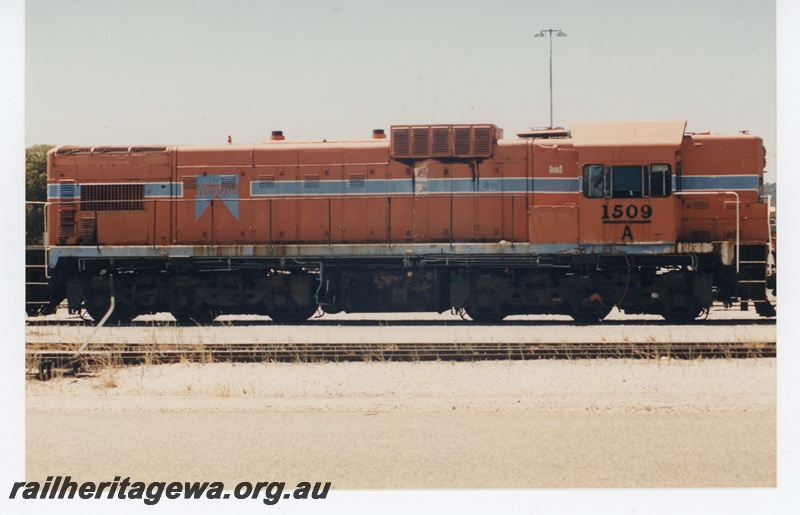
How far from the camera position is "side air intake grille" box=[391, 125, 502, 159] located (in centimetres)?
1431

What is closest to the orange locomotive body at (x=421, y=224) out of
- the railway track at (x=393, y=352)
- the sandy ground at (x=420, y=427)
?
the railway track at (x=393, y=352)

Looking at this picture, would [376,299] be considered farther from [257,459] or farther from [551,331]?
[257,459]

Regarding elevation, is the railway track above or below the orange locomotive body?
below

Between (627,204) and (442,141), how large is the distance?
10.5 ft

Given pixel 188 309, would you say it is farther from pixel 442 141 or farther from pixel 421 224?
→ pixel 442 141

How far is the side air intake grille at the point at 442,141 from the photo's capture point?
14.3 metres

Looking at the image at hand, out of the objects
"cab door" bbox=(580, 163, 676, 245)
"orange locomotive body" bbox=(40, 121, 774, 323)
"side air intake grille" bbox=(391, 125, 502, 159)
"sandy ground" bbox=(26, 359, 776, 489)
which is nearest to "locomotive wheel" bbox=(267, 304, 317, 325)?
"orange locomotive body" bbox=(40, 121, 774, 323)

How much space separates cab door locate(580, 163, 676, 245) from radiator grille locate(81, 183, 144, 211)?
303 inches

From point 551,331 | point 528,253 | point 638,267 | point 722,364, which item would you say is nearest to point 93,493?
point 722,364

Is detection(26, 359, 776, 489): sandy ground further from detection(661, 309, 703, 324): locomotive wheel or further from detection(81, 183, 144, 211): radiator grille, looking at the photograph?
detection(81, 183, 144, 211): radiator grille

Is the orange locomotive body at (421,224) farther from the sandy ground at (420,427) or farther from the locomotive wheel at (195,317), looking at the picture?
the sandy ground at (420,427)

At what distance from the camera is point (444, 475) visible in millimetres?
5594

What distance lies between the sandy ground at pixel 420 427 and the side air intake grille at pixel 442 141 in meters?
5.52

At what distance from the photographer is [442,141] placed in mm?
14359
